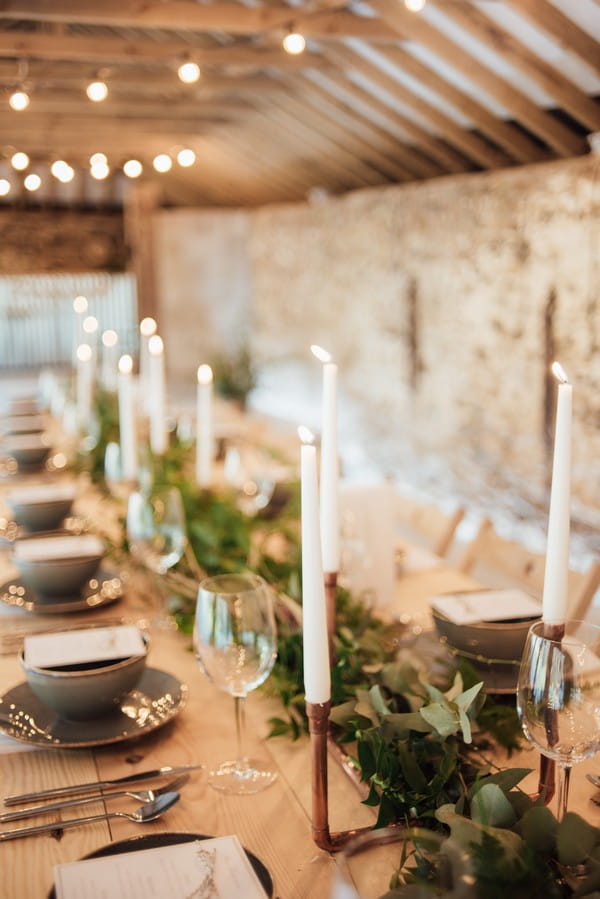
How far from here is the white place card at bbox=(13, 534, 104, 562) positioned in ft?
7.09

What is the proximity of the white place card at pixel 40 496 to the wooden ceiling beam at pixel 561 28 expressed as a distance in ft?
8.50

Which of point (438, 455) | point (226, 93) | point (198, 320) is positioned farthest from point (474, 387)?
point (198, 320)

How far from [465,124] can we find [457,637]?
15.5ft

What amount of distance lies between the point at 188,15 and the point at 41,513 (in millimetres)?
2789

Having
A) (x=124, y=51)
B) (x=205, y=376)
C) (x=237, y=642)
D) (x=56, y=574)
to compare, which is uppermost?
(x=124, y=51)

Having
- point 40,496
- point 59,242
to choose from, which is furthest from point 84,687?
point 59,242

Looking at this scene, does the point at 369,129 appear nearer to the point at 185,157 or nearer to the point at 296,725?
the point at 185,157

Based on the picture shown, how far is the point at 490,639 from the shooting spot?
5.12 feet

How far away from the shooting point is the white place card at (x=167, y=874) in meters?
1.01

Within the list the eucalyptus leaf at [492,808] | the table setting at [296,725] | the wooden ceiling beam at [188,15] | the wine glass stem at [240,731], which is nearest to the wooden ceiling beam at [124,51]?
the wooden ceiling beam at [188,15]

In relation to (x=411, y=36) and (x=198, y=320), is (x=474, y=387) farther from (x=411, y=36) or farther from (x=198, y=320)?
(x=198, y=320)

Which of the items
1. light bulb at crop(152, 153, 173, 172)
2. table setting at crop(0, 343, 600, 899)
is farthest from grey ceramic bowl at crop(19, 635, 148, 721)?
light bulb at crop(152, 153, 173, 172)

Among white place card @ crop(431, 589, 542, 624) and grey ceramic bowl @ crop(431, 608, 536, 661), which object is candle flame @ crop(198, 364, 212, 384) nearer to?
white place card @ crop(431, 589, 542, 624)

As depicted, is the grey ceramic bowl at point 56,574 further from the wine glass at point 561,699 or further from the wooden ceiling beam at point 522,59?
the wooden ceiling beam at point 522,59
